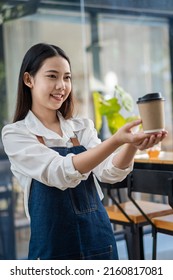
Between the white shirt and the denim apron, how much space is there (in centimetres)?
4

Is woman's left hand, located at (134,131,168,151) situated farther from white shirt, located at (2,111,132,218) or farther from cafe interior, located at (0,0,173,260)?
cafe interior, located at (0,0,173,260)

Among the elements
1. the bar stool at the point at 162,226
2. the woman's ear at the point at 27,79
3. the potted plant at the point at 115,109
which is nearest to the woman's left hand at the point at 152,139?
the woman's ear at the point at 27,79

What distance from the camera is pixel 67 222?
133 cm

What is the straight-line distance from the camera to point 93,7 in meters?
3.24

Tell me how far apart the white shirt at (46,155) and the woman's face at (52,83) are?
6 cm

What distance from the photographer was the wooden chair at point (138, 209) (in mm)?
1995

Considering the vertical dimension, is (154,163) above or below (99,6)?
below

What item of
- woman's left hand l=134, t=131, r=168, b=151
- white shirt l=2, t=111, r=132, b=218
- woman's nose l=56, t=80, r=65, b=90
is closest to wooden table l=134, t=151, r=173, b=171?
white shirt l=2, t=111, r=132, b=218

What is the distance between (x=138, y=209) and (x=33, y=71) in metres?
0.97

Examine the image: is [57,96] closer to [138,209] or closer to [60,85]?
[60,85]

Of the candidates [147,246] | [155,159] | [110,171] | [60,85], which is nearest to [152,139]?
[110,171]

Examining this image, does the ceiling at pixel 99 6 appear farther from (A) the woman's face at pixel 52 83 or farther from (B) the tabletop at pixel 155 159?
(A) the woman's face at pixel 52 83

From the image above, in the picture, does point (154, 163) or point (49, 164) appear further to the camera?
point (154, 163)

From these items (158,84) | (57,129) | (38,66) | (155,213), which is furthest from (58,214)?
(158,84)
